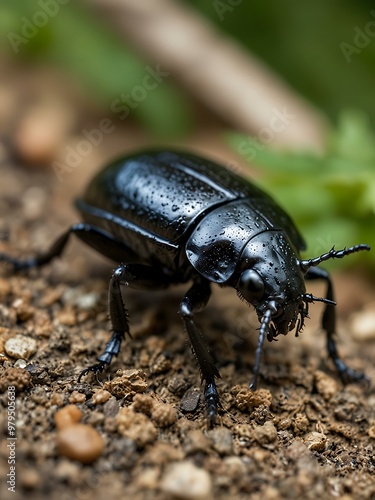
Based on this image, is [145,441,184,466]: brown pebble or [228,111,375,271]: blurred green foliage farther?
[228,111,375,271]: blurred green foliage

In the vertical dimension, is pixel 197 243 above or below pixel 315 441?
above

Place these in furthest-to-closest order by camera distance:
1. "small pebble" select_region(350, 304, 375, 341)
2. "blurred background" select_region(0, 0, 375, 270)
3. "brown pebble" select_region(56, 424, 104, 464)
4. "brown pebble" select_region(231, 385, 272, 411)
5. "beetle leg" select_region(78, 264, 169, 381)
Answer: "blurred background" select_region(0, 0, 375, 270) < "small pebble" select_region(350, 304, 375, 341) < "beetle leg" select_region(78, 264, 169, 381) < "brown pebble" select_region(231, 385, 272, 411) < "brown pebble" select_region(56, 424, 104, 464)

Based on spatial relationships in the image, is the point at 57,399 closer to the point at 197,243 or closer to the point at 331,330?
A: the point at 197,243

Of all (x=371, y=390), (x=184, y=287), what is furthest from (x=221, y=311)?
(x=371, y=390)

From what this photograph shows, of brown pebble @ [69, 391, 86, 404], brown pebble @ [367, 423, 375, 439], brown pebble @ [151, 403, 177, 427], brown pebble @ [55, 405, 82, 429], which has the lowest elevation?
brown pebble @ [69, 391, 86, 404]

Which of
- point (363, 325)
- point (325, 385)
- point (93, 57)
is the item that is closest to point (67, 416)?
point (325, 385)

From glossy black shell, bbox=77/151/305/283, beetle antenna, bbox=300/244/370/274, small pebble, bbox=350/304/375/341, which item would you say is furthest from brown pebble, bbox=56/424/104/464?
small pebble, bbox=350/304/375/341

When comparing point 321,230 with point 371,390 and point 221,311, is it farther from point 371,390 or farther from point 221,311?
point 371,390

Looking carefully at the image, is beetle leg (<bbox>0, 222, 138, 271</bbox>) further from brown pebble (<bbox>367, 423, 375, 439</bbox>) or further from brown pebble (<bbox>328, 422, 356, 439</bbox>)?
brown pebble (<bbox>367, 423, 375, 439</bbox>)
